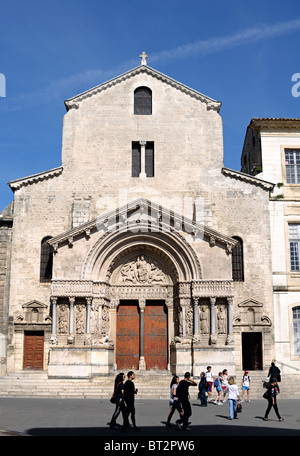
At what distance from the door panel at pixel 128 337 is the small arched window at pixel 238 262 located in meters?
5.37

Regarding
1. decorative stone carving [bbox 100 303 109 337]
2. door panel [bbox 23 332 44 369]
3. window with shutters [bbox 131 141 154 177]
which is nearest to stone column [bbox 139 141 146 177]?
window with shutters [bbox 131 141 154 177]

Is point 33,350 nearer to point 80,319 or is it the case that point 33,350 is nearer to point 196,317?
point 80,319

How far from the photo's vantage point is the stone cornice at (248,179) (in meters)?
27.7

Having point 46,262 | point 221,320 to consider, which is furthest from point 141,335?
point 46,262

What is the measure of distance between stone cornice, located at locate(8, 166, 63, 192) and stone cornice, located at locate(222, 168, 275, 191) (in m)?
9.00

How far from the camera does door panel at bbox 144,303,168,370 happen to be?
26.2 m

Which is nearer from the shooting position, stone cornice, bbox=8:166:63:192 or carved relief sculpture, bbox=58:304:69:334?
carved relief sculpture, bbox=58:304:69:334

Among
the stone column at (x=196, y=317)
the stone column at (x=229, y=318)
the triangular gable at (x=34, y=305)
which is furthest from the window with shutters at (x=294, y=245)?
the triangular gable at (x=34, y=305)

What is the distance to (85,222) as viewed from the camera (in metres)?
26.6

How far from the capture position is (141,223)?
25.7 m

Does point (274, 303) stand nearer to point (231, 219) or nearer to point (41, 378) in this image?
point (231, 219)

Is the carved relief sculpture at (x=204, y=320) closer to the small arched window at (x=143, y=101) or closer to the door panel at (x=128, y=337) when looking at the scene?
the door panel at (x=128, y=337)

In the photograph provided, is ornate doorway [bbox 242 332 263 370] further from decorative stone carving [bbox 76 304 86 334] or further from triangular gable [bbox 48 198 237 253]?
decorative stone carving [bbox 76 304 86 334]

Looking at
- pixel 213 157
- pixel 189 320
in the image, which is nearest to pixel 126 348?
pixel 189 320
